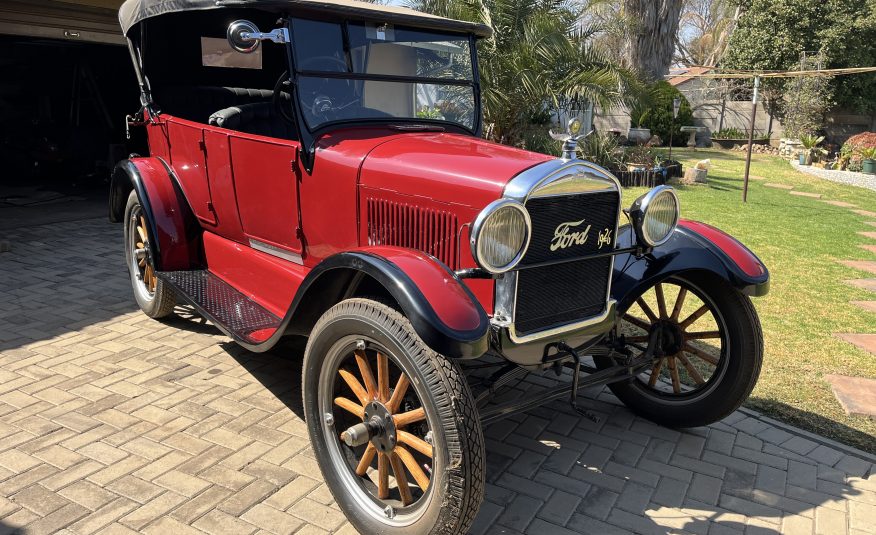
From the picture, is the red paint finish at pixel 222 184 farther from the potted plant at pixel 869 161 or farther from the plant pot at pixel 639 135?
the plant pot at pixel 639 135

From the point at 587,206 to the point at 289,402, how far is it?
6.21 ft

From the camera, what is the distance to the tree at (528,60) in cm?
961

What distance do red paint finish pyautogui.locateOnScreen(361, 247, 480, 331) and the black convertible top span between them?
4.66 feet

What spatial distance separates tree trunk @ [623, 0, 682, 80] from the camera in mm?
17391

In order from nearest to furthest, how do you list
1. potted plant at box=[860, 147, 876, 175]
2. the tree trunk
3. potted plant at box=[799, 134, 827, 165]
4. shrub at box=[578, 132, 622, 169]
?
shrub at box=[578, 132, 622, 169] → potted plant at box=[860, 147, 876, 175] → potted plant at box=[799, 134, 827, 165] → the tree trunk

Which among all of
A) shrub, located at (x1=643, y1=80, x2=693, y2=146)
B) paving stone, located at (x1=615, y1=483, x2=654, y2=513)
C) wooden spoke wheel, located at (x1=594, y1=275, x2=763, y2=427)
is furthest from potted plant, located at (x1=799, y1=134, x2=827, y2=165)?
paving stone, located at (x1=615, y1=483, x2=654, y2=513)

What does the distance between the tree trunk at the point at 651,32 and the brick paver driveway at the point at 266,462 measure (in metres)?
15.6

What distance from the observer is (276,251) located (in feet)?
11.9

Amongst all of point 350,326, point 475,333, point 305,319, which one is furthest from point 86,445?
point 475,333

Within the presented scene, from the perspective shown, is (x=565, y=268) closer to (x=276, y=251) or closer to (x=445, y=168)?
(x=445, y=168)

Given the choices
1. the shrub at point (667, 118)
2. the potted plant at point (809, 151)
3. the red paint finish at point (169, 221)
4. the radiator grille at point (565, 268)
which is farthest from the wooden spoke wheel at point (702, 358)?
the shrub at point (667, 118)

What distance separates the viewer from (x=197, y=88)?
4.61 meters

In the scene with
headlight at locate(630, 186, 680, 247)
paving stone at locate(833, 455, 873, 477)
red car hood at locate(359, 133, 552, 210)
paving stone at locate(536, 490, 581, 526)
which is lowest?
paving stone at locate(833, 455, 873, 477)

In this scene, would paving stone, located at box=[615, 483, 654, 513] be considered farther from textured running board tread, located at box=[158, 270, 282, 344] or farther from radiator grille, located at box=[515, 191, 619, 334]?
Result: textured running board tread, located at box=[158, 270, 282, 344]
